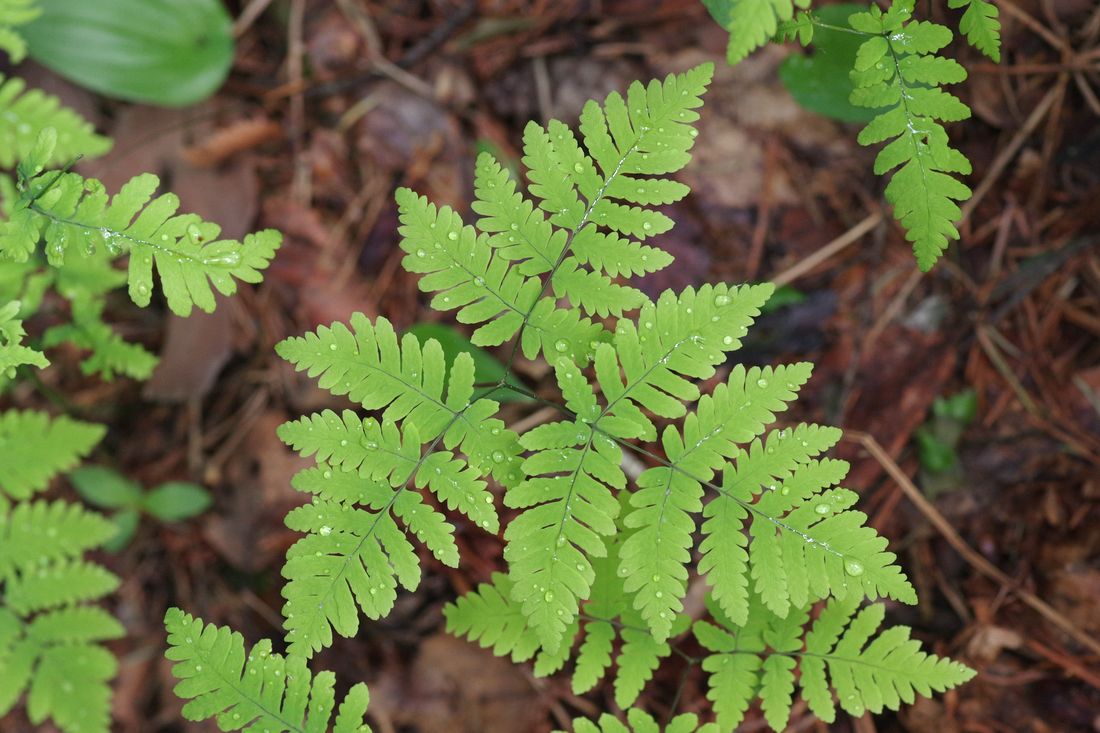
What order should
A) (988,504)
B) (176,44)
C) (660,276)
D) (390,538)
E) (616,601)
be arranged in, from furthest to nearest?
1. (176,44)
2. (660,276)
3. (988,504)
4. (616,601)
5. (390,538)

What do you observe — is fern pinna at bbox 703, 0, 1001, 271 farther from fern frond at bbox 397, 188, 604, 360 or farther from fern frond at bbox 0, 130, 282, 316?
fern frond at bbox 0, 130, 282, 316

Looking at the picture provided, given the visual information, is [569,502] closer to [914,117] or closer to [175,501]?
[914,117]

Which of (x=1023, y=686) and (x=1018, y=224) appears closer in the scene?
(x=1023, y=686)

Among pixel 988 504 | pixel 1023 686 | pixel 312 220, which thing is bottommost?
pixel 1023 686

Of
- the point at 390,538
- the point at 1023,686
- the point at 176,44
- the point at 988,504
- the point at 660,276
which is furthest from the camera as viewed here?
the point at 176,44

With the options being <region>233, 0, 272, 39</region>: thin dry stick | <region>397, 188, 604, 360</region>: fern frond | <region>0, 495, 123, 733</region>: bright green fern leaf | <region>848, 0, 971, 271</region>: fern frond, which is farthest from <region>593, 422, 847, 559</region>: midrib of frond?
<region>233, 0, 272, 39</region>: thin dry stick

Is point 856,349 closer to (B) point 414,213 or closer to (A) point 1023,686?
(A) point 1023,686

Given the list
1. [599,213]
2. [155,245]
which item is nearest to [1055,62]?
[599,213]

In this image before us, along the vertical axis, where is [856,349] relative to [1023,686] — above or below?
above
